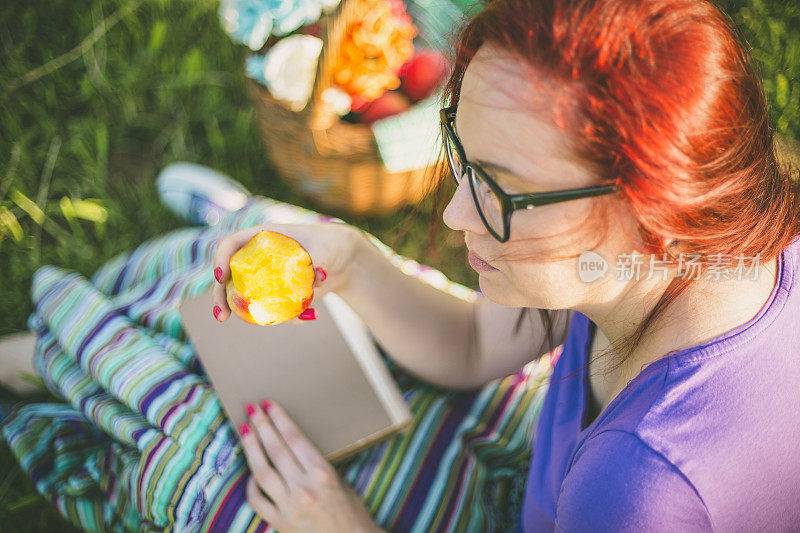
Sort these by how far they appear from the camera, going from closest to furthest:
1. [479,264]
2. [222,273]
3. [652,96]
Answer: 1. [652,96]
2. [479,264]
3. [222,273]

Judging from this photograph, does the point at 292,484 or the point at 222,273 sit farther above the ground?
the point at 222,273

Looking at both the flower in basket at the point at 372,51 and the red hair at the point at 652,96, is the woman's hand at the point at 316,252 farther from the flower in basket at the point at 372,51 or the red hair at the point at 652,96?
the flower in basket at the point at 372,51

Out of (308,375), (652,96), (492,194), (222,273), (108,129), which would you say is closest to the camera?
(652,96)

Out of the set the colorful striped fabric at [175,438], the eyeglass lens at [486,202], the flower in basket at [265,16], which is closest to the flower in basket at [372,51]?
the flower in basket at [265,16]

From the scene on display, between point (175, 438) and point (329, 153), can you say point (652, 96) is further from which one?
point (329, 153)

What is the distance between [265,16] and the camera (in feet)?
5.83

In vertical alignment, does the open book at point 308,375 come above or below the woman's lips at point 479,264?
below

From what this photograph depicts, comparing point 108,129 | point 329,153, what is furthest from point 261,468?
point 108,129

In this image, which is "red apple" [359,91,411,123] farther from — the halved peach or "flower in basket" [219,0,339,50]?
the halved peach

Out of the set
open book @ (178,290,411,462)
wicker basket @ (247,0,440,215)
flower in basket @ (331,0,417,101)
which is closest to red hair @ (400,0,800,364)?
open book @ (178,290,411,462)

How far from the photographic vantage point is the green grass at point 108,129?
1.88m

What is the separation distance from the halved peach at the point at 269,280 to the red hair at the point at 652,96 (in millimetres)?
464

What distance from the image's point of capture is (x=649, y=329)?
0.83 meters

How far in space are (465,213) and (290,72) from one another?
3.80ft
